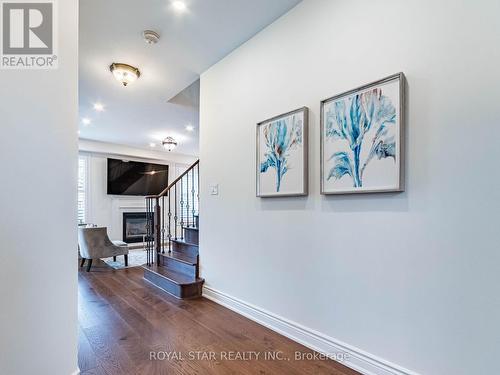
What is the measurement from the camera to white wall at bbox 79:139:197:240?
264 inches

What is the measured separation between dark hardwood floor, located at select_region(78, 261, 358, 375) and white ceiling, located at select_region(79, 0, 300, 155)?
9.15 ft

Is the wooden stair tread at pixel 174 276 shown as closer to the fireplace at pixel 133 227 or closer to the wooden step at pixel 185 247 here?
the wooden step at pixel 185 247

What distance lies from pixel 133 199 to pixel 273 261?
617 centimetres

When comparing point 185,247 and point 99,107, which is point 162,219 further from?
point 99,107

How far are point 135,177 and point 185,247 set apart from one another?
13.7 ft

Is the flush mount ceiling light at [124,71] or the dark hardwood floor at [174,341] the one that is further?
the flush mount ceiling light at [124,71]

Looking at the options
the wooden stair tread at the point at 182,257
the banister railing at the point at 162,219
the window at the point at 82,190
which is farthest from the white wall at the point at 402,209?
the window at the point at 82,190

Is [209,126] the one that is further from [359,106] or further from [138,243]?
[138,243]

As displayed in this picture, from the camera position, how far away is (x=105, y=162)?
23.0 feet

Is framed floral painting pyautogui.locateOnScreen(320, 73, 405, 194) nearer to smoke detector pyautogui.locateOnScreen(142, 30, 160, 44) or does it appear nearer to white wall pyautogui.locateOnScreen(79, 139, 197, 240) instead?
smoke detector pyautogui.locateOnScreen(142, 30, 160, 44)

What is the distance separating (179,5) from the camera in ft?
7.34

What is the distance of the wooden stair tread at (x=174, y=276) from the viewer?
318cm

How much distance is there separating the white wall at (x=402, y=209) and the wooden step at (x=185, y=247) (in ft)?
4.63

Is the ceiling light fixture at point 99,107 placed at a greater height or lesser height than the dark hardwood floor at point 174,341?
greater
